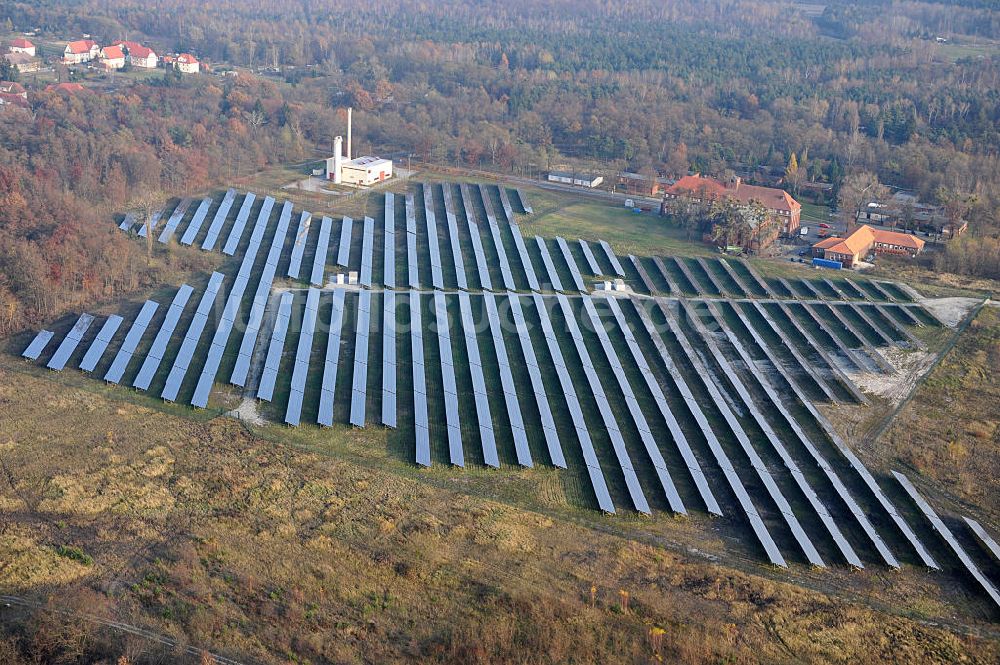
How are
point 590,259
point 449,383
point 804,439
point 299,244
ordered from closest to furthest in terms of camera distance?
point 804,439 → point 449,383 → point 299,244 → point 590,259

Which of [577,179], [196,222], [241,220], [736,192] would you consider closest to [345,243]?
[241,220]

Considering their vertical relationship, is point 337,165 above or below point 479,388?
above

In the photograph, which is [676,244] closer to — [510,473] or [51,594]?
[510,473]

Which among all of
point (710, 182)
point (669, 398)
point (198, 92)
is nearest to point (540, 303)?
point (669, 398)

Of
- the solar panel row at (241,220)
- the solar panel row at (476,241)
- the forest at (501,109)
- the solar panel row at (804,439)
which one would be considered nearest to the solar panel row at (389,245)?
the solar panel row at (476,241)

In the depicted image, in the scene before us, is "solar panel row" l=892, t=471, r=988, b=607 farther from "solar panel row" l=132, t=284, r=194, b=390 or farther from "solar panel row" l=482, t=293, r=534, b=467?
"solar panel row" l=132, t=284, r=194, b=390

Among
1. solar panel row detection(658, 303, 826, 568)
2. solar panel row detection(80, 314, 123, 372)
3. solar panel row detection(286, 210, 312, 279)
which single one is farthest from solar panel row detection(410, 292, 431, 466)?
solar panel row detection(80, 314, 123, 372)

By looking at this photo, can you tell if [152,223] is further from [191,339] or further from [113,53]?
[113,53]
